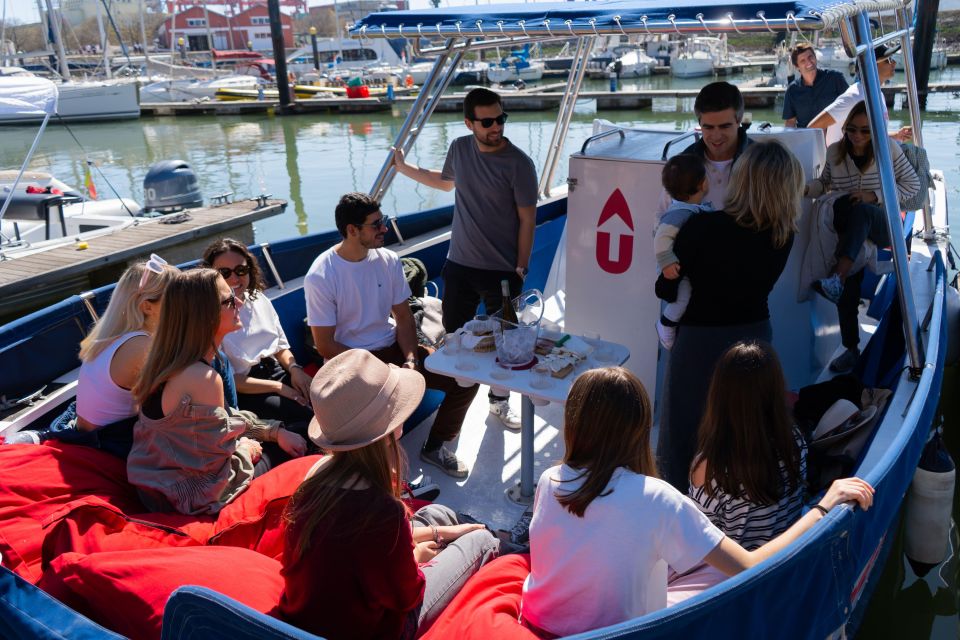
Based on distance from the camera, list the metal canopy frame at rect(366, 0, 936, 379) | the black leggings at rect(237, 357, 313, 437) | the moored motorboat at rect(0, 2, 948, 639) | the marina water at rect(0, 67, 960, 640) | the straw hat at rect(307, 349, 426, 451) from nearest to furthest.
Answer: the moored motorboat at rect(0, 2, 948, 639)
the straw hat at rect(307, 349, 426, 451)
the metal canopy frame at rect(366, 0, 936, 379)
the black leggings at rect(237, 357, 313, 437)
the marina water at rect(0, 67, 960, 640)

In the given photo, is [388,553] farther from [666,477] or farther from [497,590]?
[666,477]

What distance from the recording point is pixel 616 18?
2.81 m

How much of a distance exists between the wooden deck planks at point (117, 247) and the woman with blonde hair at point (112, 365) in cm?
496

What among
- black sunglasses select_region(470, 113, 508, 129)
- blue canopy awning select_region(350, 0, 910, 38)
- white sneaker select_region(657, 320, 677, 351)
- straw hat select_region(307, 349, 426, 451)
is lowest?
white sneaker select_region(657, 320, 677, 351)

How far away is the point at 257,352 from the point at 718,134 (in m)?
2.11

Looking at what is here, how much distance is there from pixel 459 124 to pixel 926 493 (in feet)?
72.9

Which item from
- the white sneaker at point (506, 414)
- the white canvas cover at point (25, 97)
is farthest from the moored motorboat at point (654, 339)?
the white canvas cover at point (25, 97)

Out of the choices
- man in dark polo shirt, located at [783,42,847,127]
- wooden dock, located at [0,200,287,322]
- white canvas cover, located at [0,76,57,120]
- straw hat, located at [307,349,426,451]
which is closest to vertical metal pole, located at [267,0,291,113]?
wooden dock, located at [0,200,287,322]

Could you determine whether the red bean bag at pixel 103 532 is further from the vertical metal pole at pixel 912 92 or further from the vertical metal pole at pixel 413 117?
the vertical metal pole at pixel 912 92

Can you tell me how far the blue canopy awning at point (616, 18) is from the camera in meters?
2.49

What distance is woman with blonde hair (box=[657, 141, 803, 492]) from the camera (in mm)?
2430

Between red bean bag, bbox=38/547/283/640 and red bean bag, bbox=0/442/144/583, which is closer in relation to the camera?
red bean bag, bbox=38/547/283/640

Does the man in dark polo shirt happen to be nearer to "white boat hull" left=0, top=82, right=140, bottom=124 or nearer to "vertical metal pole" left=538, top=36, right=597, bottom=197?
"vertical metal pole" left=538, top=36, right=597, bottom=197

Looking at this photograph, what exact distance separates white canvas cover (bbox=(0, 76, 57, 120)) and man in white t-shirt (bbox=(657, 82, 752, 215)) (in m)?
4.70
